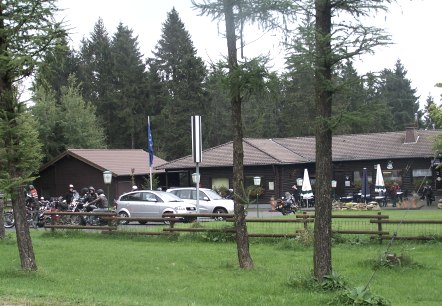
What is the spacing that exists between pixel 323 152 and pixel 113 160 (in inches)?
1417

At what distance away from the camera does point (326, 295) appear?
9.59 m

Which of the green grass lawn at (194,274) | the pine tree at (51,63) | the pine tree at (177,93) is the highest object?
the pine tree at (177,93)

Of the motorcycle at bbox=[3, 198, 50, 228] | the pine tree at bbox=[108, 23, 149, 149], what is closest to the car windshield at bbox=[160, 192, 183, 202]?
the motorcycle at bbox=[3, 198, 50, 228]

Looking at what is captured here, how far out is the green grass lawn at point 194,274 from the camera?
9.31m

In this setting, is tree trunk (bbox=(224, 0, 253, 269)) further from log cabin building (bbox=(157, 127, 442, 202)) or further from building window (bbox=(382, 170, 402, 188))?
building window (bbox=(382, 170, 402, 188))

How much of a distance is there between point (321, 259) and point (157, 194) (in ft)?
55.3

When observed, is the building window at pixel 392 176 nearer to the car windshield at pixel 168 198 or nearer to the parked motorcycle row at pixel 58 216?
the car windshield at pixel 168 198

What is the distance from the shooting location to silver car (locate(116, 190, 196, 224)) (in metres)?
25.6

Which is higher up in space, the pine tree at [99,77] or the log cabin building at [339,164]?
the pine tree at [99,77]

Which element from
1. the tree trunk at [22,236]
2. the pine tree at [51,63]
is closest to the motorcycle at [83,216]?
the tree trunk at [22,236]

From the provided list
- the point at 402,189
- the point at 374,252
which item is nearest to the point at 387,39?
the point at 374,252

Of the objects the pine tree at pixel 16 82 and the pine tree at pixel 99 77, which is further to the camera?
the pine tree at pixel 99 77

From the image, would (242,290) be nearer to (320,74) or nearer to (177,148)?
(320,74)

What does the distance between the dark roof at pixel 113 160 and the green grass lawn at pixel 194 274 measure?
24486 millimetres
